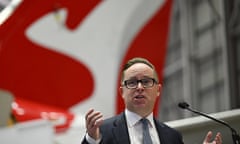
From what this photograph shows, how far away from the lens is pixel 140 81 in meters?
2.27

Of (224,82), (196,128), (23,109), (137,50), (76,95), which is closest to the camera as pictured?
(196,128)

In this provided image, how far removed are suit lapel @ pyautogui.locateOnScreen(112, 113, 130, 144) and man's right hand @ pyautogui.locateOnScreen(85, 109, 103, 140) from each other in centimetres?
15

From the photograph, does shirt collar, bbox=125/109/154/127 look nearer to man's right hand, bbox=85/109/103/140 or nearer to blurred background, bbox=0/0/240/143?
man's right hand, bbox=85/109/103/140

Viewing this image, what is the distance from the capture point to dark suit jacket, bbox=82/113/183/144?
224cm

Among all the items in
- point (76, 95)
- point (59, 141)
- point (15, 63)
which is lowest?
point (59, 141)

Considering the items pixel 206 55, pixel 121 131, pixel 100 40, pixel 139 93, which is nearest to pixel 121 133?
pixel 121 131

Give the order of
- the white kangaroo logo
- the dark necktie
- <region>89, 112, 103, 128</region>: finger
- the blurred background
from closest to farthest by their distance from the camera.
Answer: <region>89, 112, 103, 128</region>: finger
the dark necktie
the white kangaroo logo
the blurred background

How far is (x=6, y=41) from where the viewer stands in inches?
154

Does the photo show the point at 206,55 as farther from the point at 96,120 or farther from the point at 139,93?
the point at 96,120

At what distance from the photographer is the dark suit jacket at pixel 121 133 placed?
2238 mm

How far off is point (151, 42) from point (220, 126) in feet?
7.82

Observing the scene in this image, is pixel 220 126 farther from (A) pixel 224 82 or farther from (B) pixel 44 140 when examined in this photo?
(A) pixel 224 82

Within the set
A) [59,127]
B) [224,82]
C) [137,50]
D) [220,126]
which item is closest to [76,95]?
[59,127]

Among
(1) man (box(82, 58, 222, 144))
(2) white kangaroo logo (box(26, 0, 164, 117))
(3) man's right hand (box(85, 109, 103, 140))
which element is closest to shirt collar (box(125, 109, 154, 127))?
(1) man (box(82, 58, 222, 144))
